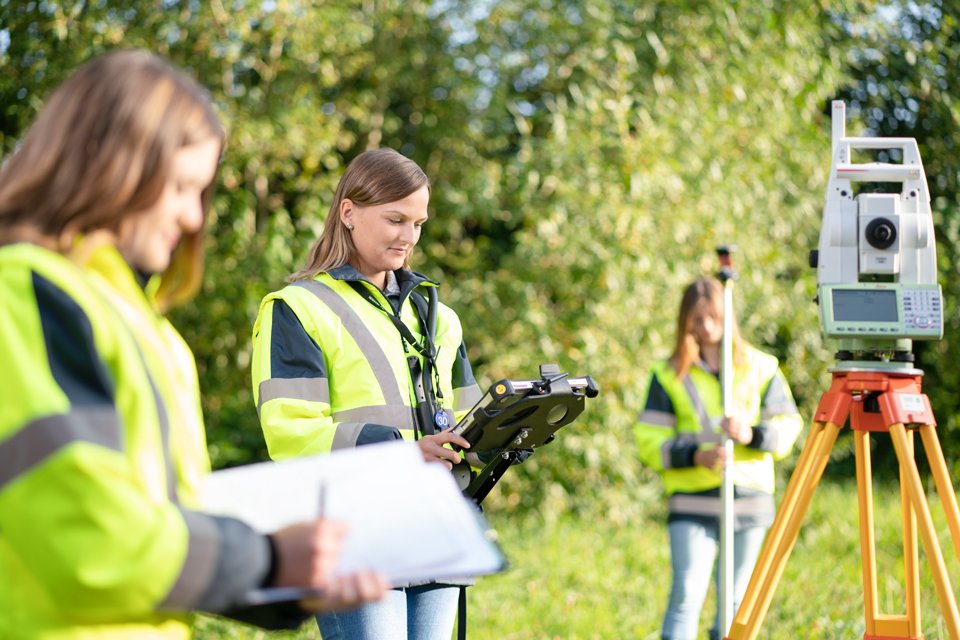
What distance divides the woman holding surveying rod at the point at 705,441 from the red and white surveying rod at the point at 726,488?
61mm

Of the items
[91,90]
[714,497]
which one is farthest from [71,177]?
[714,497]

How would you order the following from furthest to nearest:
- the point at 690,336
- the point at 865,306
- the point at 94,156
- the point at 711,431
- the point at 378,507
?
the point at 690,336 < the point at 711,431 < the point at 865,306 < the point at 378,507 < the point at 94,156

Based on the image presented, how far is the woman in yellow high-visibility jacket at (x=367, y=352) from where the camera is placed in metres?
2.32

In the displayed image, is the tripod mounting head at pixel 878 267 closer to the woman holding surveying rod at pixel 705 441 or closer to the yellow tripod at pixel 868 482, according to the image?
the yellow tripod at pixel 868 482

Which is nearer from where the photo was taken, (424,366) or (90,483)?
(90,483)

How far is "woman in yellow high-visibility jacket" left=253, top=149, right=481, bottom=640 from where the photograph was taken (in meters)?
2.32

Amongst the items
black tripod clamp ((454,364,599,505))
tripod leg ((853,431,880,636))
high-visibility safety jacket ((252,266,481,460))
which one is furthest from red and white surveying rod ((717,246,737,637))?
high-visibility safety jacket ((252,266,481,460))

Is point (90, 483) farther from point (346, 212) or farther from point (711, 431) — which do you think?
point (711, 431)

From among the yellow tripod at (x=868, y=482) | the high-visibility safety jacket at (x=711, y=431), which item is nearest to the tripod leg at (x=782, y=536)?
the yellow tripod at (x=868, y=482)

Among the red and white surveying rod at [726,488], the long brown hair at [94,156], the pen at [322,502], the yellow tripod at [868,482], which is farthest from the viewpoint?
the red and white surveying rod at [726,488]

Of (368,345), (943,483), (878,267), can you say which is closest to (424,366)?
(368,345)

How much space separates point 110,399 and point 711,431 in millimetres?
3405

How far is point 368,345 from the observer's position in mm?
2416

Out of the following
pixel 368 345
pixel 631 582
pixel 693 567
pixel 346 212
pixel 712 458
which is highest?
pixel 346 212
